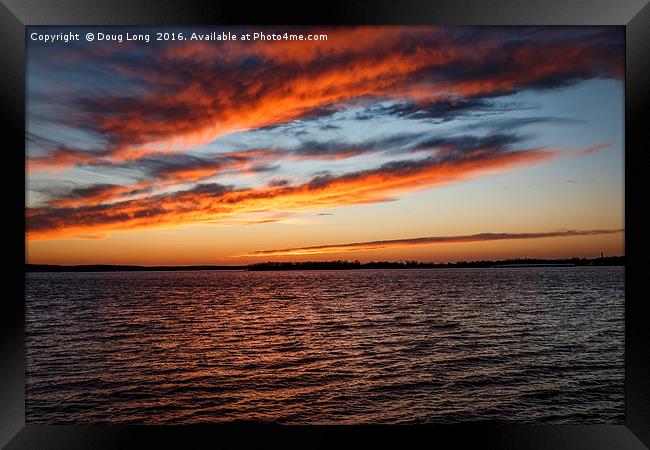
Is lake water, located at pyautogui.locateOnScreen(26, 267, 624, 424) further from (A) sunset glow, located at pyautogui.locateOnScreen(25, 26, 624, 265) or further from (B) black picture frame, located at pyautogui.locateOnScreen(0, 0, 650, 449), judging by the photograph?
(B) black picture frame, located at pyautogui.locateOnScreen(0, 0, 650, 449)

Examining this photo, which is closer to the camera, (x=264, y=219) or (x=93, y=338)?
(x=93, y=338)

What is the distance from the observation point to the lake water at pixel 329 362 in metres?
7.36

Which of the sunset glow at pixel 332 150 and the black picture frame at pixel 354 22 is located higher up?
the sunset glow at pixel 332 150

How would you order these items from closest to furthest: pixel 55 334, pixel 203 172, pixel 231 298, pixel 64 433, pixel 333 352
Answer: pixel 64 433 → pixel 333 352 → pixel 55 334 → pixel 203 172 → pixel 231 298

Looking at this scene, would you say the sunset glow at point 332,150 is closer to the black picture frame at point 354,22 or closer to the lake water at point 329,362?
the lake water at point 329,362

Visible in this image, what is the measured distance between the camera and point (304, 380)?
906cm

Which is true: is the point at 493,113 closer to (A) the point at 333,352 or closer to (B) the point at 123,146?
(A) the point at 333,352

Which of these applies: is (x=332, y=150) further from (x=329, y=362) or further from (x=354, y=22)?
(x=354, y=22)

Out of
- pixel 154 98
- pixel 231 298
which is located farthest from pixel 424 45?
pixel 231 298

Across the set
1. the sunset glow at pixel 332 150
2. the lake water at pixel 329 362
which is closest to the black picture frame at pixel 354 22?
the sunset glow at pixel 332 150

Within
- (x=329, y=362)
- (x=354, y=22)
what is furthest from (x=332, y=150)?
(x=354, y=22)

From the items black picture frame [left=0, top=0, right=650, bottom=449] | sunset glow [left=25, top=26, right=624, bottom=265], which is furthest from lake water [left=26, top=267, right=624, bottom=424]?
black picture frame [left=0, top=0, right=650, bottom=449]

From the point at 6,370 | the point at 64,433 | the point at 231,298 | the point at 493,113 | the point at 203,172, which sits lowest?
the point at 231,298

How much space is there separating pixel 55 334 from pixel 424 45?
1343cm
